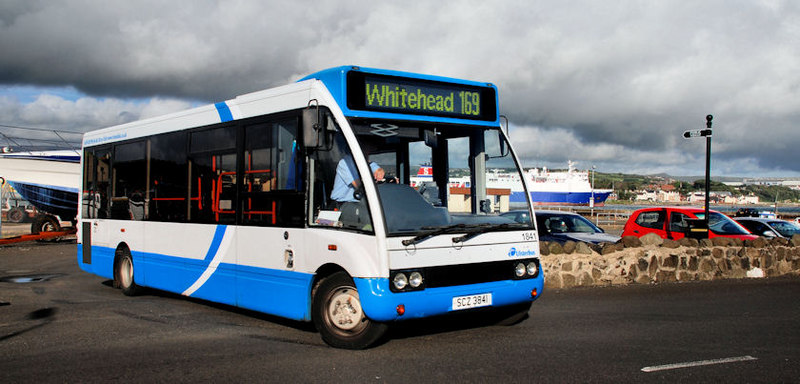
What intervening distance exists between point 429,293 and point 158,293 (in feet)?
22.2

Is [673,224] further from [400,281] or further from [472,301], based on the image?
[400,281]

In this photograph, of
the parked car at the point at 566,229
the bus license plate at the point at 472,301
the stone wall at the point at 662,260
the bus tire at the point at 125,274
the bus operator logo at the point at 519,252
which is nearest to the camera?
the bus license plate at the point at 472,301

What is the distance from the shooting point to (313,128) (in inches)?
262

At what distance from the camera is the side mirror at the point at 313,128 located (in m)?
6.61

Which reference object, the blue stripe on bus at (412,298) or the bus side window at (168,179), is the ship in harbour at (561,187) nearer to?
the bus side window at (168,179)

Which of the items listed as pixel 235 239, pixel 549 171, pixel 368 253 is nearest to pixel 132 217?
pixel 235 239

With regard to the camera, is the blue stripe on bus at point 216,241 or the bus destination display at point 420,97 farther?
the blue stripe on bus at point 216,241

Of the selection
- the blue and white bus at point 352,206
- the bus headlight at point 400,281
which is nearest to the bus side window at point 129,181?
the blue and white bus at point 352,206

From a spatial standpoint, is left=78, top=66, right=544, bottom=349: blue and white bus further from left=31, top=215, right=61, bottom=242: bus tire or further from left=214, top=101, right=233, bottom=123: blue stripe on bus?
left=31, top=215, right=61, bottom=242: bus tire

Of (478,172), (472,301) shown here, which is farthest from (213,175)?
(472,301)

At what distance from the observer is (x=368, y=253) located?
6.36 metres

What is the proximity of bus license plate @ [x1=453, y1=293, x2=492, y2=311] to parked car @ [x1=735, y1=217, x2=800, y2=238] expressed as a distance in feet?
50.8

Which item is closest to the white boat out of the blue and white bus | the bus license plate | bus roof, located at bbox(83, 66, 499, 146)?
the blue and white bus

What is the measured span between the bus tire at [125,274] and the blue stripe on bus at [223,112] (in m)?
3.66
